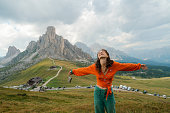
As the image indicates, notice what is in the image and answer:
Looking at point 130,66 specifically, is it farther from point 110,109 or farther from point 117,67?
point 110,109

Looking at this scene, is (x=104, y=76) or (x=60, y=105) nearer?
(x=104, y=76)

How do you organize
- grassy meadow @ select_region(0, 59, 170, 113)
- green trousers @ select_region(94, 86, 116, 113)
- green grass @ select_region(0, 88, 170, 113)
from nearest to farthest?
green trousers @ select_region(94, 86, 116, 113)
green grass @ select_region(0, 88, 170, 113)
grassy meadow @ select_region(0, 59, 170, 113)

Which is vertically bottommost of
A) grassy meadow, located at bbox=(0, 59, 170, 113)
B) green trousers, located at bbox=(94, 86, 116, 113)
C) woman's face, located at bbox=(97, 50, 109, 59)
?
grassy meadow, located at bbox=(0, 59, 170, 113)

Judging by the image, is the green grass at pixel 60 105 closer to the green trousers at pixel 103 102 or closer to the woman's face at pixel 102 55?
the green trousers at pixel 103 102

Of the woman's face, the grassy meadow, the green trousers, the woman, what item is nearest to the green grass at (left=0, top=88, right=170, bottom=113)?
the grassy meadow

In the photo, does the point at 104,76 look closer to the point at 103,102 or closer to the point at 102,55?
the point at 102,55

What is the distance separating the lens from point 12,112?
15906 mm

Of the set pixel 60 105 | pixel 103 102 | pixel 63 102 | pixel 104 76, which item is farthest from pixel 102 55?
pixel 63 102

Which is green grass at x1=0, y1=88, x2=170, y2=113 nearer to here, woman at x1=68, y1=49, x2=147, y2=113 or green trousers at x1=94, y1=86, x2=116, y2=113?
green trousers at x1=94, y1=86, x2=116, y2=113

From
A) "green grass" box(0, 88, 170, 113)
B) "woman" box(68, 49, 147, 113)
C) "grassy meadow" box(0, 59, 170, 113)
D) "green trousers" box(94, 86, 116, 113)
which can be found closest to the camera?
"green trousers" box(94, 86, 116, 113)

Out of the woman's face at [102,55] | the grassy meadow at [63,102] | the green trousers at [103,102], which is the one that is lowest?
the grassy meadow at [63,102]

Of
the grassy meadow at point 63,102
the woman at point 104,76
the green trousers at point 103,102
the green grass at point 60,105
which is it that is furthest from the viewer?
the grassy meadow at point 63,102

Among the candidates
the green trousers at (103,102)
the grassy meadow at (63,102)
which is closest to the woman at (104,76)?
the green trousers at (103,102)

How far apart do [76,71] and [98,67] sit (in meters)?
1.47
